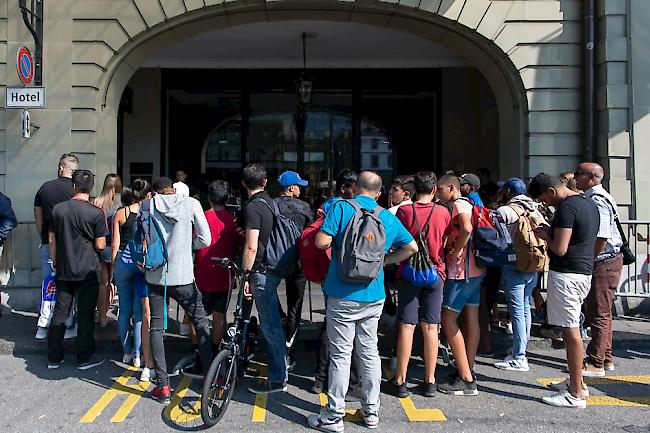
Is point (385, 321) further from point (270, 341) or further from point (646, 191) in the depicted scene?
point (646, 191)

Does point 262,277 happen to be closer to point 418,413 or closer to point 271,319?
point 271,319

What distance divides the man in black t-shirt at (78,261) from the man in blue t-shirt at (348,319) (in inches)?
105

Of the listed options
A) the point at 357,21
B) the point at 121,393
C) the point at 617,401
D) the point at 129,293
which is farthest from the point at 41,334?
the point at 357,21

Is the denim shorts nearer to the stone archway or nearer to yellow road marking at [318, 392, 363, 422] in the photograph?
yellow road marking at [318, 392, 363, 422]

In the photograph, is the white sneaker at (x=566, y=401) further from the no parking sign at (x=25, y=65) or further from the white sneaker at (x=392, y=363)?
the no parking sign at (x=25, y=65)

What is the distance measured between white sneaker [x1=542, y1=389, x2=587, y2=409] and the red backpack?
211 cm

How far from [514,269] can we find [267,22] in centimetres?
595

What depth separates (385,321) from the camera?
6551 mm

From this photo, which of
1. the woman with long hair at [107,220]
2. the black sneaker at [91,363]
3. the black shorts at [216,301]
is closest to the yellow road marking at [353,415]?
the black shorts at [216,301]

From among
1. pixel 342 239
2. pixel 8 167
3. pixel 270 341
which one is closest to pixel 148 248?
pixel 270 341

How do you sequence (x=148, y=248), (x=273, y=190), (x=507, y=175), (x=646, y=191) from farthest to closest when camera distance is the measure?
(x=273, y=190) → (x=507, y=175) → (x=646, y=191) → (x=148, y=248)

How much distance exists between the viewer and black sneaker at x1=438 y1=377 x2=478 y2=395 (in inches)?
194

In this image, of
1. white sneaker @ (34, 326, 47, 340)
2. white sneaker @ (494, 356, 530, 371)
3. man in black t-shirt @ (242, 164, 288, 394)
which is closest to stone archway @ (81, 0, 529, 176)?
white sneaker @ (34, 326, 47, 340)

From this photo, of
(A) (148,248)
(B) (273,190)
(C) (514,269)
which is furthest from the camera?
(B) (273,190)
